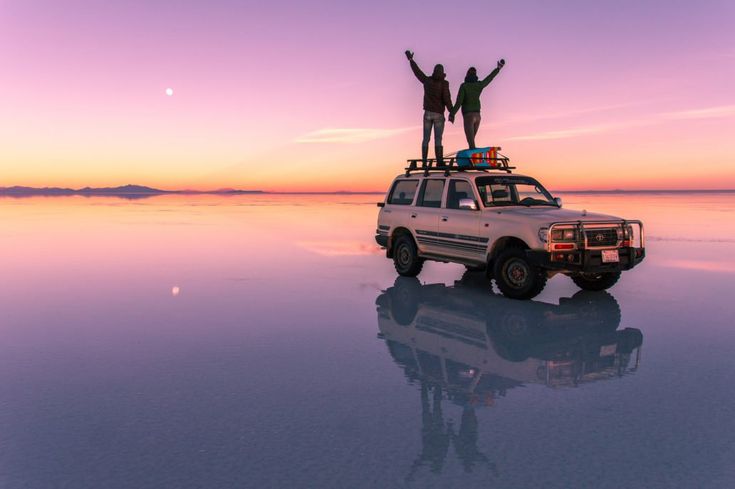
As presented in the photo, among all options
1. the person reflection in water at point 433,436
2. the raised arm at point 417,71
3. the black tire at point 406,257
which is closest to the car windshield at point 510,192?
the black tire at point 406,257

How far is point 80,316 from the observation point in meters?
9.13

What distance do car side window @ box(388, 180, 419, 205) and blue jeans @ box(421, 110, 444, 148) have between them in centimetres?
192

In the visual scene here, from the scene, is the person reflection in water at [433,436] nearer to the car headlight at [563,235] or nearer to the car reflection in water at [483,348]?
the car reflection in water at [483,348]

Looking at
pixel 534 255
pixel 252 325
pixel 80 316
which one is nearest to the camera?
pixel 252 325

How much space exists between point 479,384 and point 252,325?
364 cm

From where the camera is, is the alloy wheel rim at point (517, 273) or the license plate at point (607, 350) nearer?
the license plate at point (607, 350)

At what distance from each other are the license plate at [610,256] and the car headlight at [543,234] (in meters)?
1.05

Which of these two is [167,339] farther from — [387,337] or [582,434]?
[582,434]

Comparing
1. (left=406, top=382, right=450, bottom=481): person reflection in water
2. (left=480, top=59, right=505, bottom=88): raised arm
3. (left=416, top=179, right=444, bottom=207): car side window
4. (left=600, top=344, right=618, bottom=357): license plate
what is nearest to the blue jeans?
(left=480, top=59, right=505, bottom=88): raised arm

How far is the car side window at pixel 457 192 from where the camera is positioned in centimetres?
1195

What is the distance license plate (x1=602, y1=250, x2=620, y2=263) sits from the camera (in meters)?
10.4

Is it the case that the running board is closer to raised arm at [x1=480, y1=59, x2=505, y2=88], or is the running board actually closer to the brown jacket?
the brown jacket

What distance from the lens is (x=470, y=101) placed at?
1512 cm

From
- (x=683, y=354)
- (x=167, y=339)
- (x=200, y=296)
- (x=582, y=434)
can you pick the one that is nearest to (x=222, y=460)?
(x=582, y=434)
